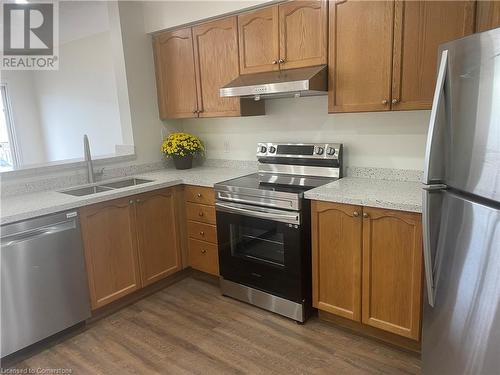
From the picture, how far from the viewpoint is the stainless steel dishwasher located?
7.32 ft

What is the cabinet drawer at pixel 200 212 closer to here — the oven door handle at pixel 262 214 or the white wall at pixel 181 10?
the oven door handle at pixel 262 214

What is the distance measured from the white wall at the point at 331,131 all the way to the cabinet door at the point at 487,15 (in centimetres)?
61

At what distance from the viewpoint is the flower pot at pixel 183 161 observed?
3.56 metres

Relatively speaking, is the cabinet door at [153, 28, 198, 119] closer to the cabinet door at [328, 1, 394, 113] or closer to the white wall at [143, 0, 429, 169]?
the white wall at [143, 0, 429, 169]

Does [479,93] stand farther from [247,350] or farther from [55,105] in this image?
[55,105]

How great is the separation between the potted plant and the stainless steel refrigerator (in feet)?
7.82

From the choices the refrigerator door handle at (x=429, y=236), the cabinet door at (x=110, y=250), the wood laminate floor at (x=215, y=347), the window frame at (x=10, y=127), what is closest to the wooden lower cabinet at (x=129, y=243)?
the cabinet door at (x=110, y=250)

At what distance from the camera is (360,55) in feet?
7.73

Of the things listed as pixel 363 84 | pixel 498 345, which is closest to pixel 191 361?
pixel 498 345

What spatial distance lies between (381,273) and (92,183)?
2.32m

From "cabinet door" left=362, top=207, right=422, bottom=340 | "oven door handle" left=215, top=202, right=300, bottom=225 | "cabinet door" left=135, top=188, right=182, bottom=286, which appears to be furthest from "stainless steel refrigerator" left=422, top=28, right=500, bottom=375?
"cabinet door" left=135, top=188, right=182, bottom=286

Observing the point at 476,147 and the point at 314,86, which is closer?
the point at 476,147

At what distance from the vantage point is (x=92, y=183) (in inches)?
123

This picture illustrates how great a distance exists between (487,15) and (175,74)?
7.89 feet
